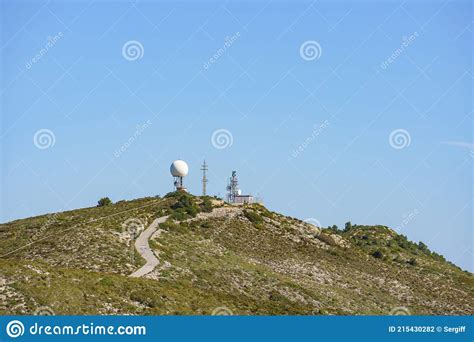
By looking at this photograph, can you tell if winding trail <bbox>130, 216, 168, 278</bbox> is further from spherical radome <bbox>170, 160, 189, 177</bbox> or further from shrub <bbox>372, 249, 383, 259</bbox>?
shrub <bbox>372, 249, 383, 259</bbox>

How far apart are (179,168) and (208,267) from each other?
2907 cm

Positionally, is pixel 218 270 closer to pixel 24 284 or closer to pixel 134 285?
pixel 134 285

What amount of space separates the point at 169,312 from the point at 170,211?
37671mm

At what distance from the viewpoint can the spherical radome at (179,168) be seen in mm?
106750

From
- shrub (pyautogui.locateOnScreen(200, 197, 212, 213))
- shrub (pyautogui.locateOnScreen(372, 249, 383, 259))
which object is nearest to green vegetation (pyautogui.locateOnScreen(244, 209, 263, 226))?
shrub (pyautogui.locateOnScreen(200, 197, 212, 213))

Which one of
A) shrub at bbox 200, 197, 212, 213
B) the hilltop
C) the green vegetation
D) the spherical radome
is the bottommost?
the hilltop

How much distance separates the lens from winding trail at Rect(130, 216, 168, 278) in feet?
242

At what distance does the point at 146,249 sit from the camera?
270 ft

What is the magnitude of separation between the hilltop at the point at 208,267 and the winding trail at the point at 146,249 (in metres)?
0.63

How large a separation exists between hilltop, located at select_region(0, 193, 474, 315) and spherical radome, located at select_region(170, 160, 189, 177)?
9.54ft

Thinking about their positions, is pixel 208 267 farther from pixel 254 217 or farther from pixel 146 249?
pixel 254 217

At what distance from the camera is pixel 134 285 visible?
65.7 meters

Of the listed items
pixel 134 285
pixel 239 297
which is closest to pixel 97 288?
pixel 134 285

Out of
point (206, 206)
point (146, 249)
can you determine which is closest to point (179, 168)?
point (206, 206)
